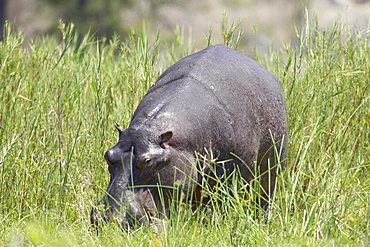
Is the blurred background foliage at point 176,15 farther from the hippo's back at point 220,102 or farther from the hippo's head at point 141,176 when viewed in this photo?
the hippo's head at point 141,176

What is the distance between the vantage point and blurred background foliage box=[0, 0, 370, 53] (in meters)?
13.9

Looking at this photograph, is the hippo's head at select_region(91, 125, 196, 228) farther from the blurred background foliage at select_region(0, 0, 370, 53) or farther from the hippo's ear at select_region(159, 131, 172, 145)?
the blurred background foliage at select_region(0, 0, 370, 53)

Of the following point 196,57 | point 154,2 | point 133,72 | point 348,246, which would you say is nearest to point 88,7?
point 154,2

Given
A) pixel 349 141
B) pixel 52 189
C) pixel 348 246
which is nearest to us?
pixel 348 246

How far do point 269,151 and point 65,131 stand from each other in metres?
1.65

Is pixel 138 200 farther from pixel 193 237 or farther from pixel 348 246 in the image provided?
pixel 348 246

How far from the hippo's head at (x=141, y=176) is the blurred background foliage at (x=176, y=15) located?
9.61m

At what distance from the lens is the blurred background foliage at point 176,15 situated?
1394cm

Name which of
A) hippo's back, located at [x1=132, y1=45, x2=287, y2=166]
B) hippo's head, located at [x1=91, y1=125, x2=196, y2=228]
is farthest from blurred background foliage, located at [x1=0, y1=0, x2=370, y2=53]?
hippo's head, located at [x1=91, y1=125, x2=196, y2=228]

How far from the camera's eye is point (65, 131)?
14.3ft

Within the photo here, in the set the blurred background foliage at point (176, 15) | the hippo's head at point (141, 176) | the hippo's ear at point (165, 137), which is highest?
the hippo's ear at point (165, 137)

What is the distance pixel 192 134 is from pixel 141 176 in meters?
0.36

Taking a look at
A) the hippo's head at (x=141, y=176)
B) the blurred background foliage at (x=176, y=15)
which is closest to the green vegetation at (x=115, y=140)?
the hippo's head at (x=141, y=176)

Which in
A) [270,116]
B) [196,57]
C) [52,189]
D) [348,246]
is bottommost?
[52,189]
